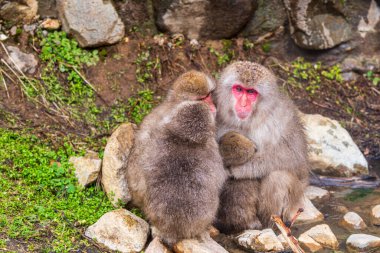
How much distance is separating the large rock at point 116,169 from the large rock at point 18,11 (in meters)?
2.20

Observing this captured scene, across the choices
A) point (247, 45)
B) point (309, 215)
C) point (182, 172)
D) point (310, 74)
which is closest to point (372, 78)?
point (310, 74)

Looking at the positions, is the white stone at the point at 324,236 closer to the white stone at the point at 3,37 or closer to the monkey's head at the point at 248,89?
the monkey's head at the point at 248,89

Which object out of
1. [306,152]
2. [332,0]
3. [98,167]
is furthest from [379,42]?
[98,167]

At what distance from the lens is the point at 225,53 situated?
8.00 meters

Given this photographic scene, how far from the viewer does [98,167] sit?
600cm

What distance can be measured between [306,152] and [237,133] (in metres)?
0.93

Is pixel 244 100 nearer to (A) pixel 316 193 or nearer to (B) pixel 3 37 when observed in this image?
(A) pixel 316 193

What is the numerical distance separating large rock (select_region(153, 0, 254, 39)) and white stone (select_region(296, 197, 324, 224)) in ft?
8.76

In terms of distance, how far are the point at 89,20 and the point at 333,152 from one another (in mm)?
3294

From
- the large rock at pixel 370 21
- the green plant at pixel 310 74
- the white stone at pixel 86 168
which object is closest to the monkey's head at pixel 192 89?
the white stone at pixel 86 168

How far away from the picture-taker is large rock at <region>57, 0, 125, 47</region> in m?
7.15

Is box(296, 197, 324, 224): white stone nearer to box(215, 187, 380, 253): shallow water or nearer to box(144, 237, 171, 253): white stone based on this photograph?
box(215, 187, 380, 253): shallow water

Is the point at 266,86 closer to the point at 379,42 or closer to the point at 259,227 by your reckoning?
the point at 259,227

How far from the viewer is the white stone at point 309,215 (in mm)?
6254
